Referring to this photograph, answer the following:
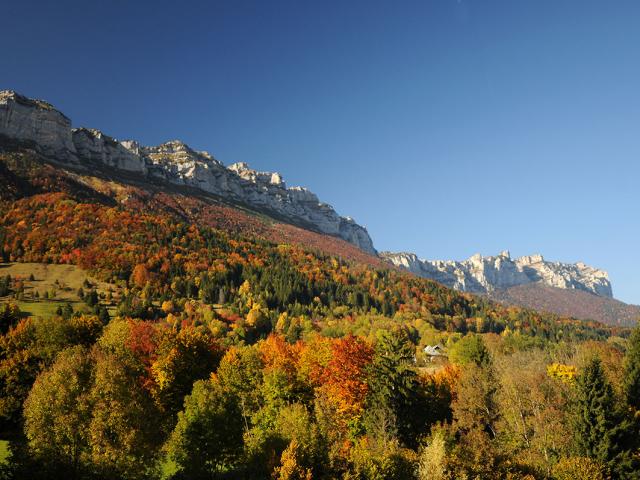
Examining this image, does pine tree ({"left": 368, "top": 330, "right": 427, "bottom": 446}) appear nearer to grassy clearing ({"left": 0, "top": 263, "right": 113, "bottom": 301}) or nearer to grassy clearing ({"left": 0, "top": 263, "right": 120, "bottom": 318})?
grassy clearing ({"left": 0, "top": 263, "right": 120, "bottom": 318})

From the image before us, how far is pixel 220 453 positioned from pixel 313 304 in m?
141

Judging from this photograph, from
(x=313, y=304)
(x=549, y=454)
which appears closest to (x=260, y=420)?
(x=549, y=454)

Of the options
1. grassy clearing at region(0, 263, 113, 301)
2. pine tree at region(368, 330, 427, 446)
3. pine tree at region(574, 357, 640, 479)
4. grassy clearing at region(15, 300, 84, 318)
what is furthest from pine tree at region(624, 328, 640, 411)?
grassy clearing at region(0, 263, 113, 301)

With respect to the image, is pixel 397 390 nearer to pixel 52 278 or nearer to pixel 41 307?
pixel 41 307

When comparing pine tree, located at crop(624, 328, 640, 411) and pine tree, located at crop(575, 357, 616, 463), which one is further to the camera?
pine tree, located at crop(624, 328, 640, 411)

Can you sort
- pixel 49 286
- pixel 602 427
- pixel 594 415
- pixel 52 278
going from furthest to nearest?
Answer: pixel 52 278, pixel 49 286, pixel 594 415, pixel 602 427

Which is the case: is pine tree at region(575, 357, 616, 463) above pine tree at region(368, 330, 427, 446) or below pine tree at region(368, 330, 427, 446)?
above

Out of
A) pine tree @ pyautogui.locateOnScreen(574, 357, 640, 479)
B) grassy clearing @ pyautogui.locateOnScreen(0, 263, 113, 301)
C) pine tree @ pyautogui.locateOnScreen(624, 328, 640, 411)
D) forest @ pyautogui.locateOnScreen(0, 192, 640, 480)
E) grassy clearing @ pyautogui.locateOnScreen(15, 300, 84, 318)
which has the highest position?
pine tree @ pyautogui.locateOnScreen(624, 328, 640, 411)

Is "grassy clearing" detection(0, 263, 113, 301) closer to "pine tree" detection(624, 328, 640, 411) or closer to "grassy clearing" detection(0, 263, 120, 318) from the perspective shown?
"grassy clearing" detection(0, 263, 120, 318)

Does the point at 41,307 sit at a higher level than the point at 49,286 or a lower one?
lower

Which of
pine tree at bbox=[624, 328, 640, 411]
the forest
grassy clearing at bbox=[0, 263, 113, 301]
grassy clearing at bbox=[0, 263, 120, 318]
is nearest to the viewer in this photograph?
the forest

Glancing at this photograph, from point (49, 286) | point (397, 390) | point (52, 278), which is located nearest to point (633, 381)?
point (397, 390)

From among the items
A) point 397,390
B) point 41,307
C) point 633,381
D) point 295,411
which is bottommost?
point 41,307

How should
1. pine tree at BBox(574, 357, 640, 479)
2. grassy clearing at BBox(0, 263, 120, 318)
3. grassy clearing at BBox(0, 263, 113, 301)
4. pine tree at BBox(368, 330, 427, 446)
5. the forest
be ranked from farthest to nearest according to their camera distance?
grassy clearing at BBox(0, 263, 113, 301)
grassy clearing at BBox(0, 263, 120, 318)
pine tree at BBox(368, 330, 427, 446)
pine tree at BBox(574, 357, 640, 479)
the forest
